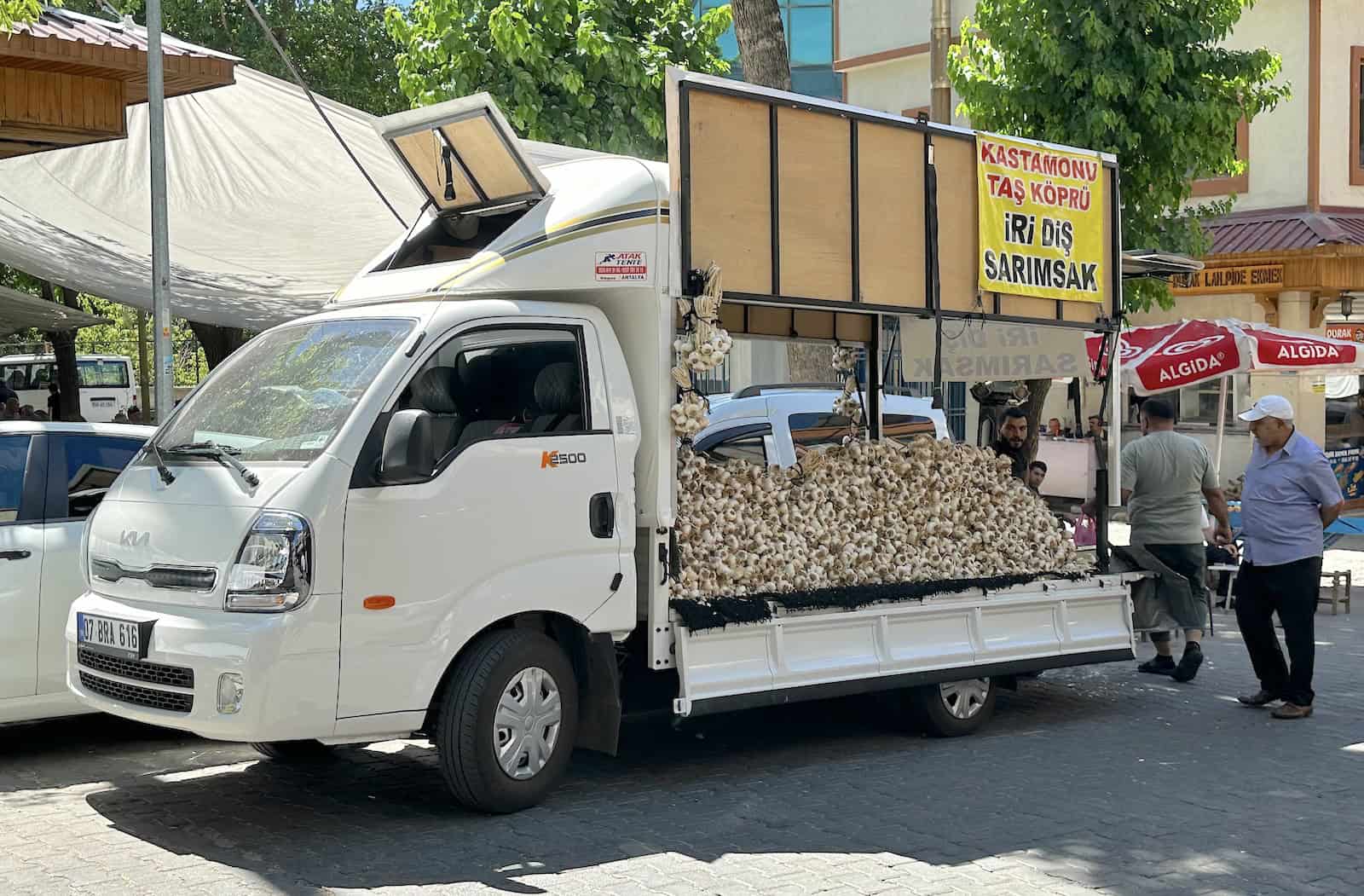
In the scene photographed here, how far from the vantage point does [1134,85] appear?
14.9 metres

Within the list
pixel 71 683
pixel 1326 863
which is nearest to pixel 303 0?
pixel 71 683

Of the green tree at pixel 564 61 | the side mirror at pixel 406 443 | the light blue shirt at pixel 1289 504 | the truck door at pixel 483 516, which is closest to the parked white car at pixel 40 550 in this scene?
the truck door at pixel 483 516

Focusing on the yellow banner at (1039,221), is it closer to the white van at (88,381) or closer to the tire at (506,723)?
the tire at (506,723)

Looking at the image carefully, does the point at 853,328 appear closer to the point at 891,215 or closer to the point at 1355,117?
the point at 891,215

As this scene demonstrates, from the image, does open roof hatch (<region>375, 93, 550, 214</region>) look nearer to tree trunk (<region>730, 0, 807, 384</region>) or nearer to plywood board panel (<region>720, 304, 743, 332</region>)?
plywood board panel (<region>720, 304, 743, 332</region>)

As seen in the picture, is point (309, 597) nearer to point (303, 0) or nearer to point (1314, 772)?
point (1314, 772)

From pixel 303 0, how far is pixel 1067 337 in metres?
18.5

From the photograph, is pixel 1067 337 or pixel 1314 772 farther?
pixel 1067 337

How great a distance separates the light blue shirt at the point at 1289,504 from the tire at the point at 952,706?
1885 millimetres

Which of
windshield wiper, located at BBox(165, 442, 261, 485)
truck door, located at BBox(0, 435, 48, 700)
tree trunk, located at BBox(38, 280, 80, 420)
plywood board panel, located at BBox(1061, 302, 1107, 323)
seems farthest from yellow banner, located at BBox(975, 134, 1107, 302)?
tree trunk, located at BBox(38, 280, 80, 420)

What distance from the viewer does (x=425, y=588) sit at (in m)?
6.05

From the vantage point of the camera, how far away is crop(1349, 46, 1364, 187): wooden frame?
22547 mm

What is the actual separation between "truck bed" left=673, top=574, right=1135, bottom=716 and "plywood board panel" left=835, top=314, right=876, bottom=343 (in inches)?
80.9

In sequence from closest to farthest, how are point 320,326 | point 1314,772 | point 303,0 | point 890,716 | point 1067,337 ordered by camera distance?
1. point 320,326
2. point 1314,772
3. point 890,716
4. point 1067,337
5. point 303,0
